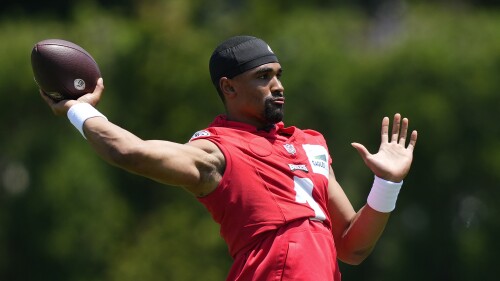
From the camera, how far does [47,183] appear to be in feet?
47.5

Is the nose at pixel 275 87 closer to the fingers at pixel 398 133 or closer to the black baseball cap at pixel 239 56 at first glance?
the black baseball cap at pixel 239 56

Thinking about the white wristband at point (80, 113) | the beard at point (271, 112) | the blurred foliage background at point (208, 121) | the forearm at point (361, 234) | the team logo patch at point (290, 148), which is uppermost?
the white wristband at point (80, 113)

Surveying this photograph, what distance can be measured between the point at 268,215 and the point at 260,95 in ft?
2.16

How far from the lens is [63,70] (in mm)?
5688

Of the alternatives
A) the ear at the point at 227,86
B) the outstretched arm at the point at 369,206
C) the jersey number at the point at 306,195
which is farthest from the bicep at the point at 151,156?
the outstretched arm at the point at 369,206

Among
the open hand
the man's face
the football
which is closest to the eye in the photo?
the man's face

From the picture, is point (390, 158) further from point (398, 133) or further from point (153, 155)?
point (153, 155)

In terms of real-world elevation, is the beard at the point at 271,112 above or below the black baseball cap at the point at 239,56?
below

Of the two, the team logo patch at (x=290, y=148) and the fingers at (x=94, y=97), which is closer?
the fingers at (x=94, y=97)

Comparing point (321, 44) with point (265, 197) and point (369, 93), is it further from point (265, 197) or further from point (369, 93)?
point (265, 197)

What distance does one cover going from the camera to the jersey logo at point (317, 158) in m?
6.04

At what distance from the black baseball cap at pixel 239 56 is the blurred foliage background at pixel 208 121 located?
24.8ft

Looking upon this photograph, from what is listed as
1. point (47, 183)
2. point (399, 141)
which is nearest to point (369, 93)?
point (47, 183)

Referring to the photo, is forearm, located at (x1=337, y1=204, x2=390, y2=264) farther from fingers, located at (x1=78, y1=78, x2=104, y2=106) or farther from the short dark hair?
fingers, located at (x1=78, y1=78, x2=104, y2=106)
